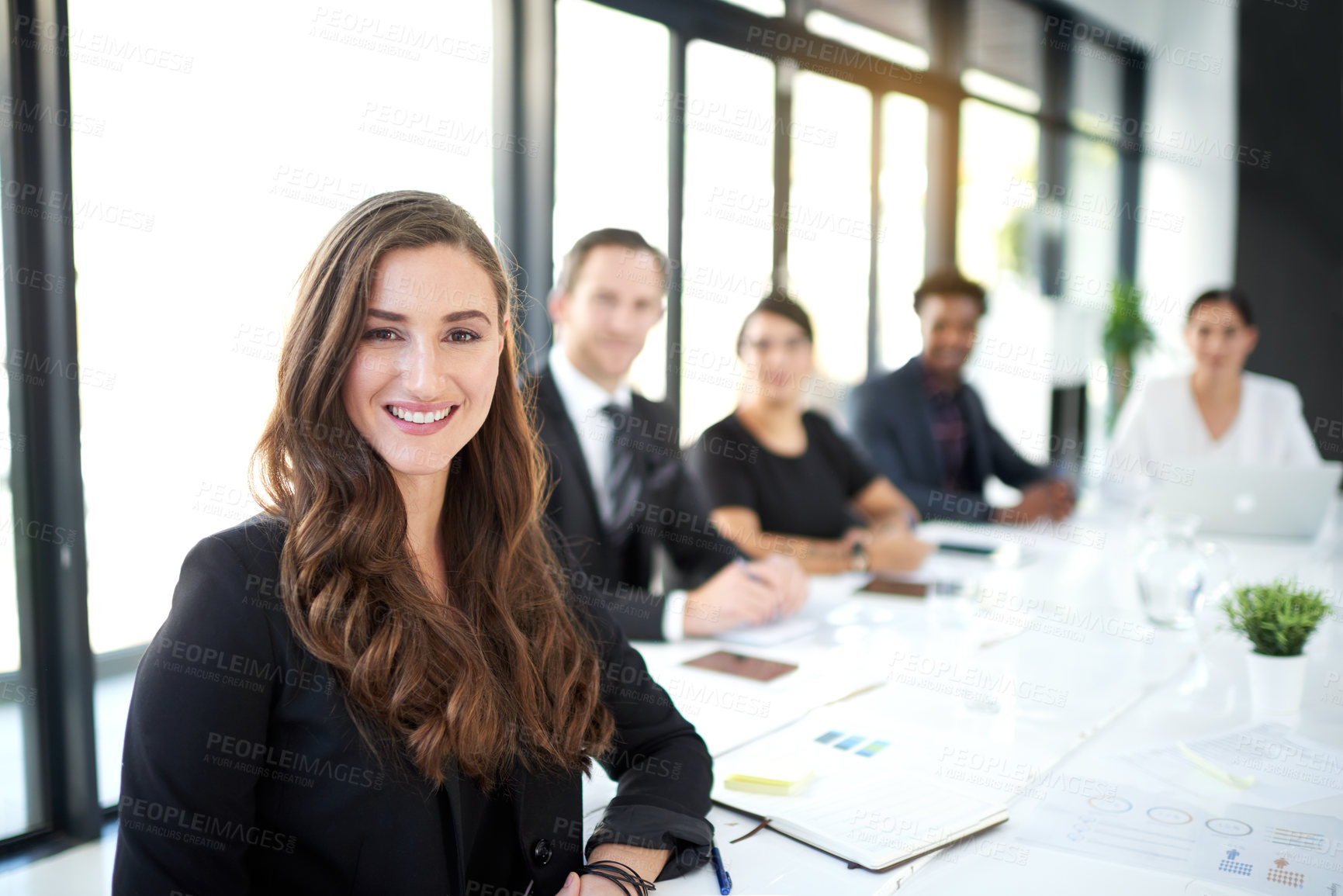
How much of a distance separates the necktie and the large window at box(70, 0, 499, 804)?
2.59 ft

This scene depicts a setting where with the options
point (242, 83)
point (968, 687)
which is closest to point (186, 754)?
point (968, 687)

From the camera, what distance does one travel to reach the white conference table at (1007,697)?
1.13m

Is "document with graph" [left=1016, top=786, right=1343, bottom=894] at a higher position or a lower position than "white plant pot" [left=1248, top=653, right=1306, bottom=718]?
lower

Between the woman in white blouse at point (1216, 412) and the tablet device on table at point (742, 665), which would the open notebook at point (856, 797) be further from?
the woman in white blouse at point (1216, 412)

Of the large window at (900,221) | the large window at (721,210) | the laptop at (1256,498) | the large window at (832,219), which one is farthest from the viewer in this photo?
the large window at (900,221)

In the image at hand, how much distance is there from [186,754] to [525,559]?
1.66 ft

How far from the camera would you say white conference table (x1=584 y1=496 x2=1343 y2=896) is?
3.72 feet

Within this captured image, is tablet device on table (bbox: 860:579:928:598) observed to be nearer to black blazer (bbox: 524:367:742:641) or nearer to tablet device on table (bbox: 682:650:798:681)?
black blazer (bbox: 524:367:742:641)

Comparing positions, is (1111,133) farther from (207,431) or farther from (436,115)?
(207,431)

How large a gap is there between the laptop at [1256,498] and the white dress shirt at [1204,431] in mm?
618

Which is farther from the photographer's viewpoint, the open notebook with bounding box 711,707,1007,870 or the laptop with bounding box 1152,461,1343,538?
the laptop with bounding box 1152,461,1343,538

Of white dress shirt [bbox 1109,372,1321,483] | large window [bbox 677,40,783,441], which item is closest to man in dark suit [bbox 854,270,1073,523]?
white dress shirt [bbox 1109,372,1321,483]

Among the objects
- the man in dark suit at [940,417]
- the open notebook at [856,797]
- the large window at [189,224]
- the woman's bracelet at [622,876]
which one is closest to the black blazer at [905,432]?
the man in dark suit at [940,417]

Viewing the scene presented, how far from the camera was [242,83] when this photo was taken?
2.48m
